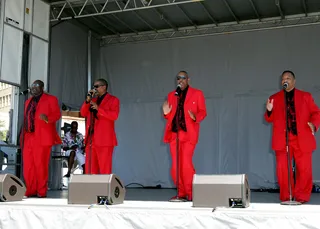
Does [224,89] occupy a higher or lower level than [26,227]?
higher

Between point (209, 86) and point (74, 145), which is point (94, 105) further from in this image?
point (209, 86)

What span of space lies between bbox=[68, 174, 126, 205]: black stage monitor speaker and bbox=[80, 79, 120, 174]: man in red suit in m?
1.66

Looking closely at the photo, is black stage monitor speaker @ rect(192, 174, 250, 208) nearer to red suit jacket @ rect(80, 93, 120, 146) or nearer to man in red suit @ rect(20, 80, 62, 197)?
red suit jacket @ rect(80, 93, 120, 146)

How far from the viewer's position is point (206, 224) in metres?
2.69

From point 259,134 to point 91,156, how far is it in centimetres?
389

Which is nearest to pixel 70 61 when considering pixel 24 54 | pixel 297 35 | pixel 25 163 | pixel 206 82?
pixel 24 54

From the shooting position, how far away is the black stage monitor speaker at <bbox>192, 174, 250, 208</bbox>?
10.2 feet

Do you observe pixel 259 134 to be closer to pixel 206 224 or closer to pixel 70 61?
pixel 70 61

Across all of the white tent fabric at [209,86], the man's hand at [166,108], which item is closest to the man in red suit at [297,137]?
the man's hand at [166,108]

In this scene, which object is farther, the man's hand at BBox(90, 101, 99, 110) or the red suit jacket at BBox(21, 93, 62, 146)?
the red suit jacket at BBox(21, 93, 62, 146)

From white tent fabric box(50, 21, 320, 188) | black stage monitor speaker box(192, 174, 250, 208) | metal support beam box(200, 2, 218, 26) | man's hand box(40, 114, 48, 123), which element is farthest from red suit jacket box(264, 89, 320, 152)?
metal support beam box(200, 2, 218, 26)

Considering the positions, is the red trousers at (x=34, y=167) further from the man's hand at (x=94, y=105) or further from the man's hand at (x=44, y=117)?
the man's hand at (x=94, y=105)

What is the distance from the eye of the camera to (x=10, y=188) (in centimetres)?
386

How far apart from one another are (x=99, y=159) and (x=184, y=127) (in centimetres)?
116
